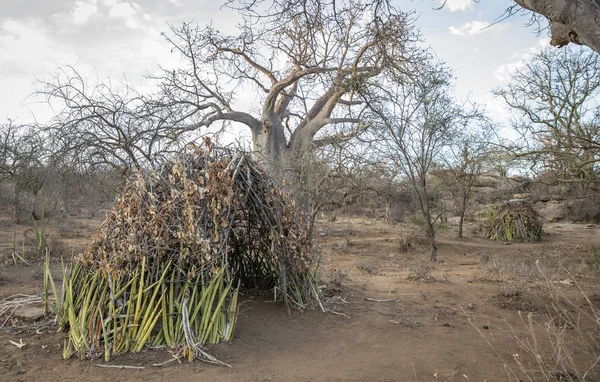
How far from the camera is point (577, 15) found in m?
3.40

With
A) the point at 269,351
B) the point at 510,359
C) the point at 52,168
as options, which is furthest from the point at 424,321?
the point at 52,168

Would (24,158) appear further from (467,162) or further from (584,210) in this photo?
(584,210)

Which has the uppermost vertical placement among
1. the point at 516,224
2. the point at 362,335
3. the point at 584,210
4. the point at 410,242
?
the point at 584,210

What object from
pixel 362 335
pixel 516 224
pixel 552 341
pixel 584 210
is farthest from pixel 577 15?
pixel 584 210

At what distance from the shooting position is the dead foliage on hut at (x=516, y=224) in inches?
471

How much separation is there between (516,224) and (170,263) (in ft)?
36.2

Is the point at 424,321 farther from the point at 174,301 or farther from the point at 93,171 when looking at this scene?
the point at 93,171

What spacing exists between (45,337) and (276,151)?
359 inches

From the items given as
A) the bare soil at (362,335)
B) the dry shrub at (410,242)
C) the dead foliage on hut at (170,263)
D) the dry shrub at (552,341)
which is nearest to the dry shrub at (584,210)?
the dry shrub at (410,242)

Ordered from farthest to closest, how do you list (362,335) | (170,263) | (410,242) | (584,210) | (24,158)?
(584,210) < (410,242) < (24,158) < (362,335) < (170,263)

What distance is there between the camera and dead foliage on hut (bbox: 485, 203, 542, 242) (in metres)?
12.0

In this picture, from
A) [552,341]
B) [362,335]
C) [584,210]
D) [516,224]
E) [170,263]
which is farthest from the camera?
[584,210]

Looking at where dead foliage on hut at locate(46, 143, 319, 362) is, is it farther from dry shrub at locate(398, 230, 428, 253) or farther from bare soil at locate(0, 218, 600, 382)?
dry shrub at locate(398, 230, 428, 253)

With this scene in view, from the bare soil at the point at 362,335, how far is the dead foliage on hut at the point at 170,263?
0.57 feet
